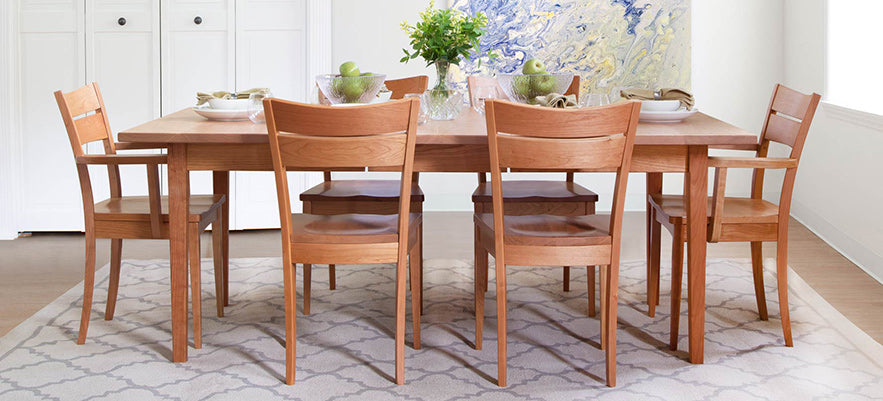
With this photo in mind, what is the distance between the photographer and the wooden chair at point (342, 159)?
2465mm

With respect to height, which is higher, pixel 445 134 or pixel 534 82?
pixel 534 82

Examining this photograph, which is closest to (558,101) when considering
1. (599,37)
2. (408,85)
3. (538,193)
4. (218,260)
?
(538,193)

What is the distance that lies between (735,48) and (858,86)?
40.7 inches

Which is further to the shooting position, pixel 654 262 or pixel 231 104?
pixel 654 262

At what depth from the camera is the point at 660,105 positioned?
2959mm

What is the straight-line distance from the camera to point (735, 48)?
538 cm

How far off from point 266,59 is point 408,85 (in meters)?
1.32

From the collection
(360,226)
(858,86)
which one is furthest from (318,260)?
(858,86)

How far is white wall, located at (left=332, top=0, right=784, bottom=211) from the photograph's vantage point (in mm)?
5348

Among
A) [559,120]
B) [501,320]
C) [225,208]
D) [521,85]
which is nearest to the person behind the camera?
[559,120]

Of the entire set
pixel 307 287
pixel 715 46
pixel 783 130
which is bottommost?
pixel 307 287

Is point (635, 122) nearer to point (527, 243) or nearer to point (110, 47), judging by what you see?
point (527, 243)

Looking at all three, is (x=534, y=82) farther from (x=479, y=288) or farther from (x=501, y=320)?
(x=501, y=320)

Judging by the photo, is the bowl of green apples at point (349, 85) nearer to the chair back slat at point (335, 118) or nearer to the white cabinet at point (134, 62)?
the chair back slat at point (335, 118)
